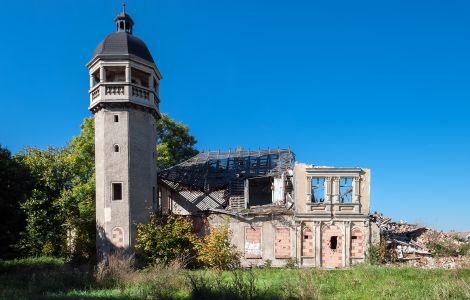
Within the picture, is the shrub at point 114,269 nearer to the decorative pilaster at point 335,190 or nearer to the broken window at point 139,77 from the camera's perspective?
the broken window at point 139,77

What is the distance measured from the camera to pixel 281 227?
20859 mm

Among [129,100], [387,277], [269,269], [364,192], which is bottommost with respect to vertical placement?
[269,269]

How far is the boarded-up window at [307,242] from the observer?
809 inches

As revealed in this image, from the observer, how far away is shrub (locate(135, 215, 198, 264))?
59.3ft

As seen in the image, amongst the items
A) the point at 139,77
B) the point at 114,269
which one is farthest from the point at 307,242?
the point at 139,77

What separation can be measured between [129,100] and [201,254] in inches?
368

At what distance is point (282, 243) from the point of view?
816 inches

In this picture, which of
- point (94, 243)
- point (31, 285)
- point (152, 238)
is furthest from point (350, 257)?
point (31, 285)

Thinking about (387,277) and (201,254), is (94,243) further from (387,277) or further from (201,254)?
(387,277)

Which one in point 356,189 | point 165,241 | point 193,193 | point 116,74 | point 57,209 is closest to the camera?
point 165,241

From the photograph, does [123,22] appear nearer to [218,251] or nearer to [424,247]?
[218,251]

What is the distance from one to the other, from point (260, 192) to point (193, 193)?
4828 millimetres

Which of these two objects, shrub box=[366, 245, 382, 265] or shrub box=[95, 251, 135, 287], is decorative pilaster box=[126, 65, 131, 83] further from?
shrub box=[366, 245, 382, 265]

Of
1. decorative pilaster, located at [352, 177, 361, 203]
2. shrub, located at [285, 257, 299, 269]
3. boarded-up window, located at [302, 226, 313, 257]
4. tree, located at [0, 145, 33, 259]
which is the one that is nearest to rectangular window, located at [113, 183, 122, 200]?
tree, located at [0, 145, 33, 259]
